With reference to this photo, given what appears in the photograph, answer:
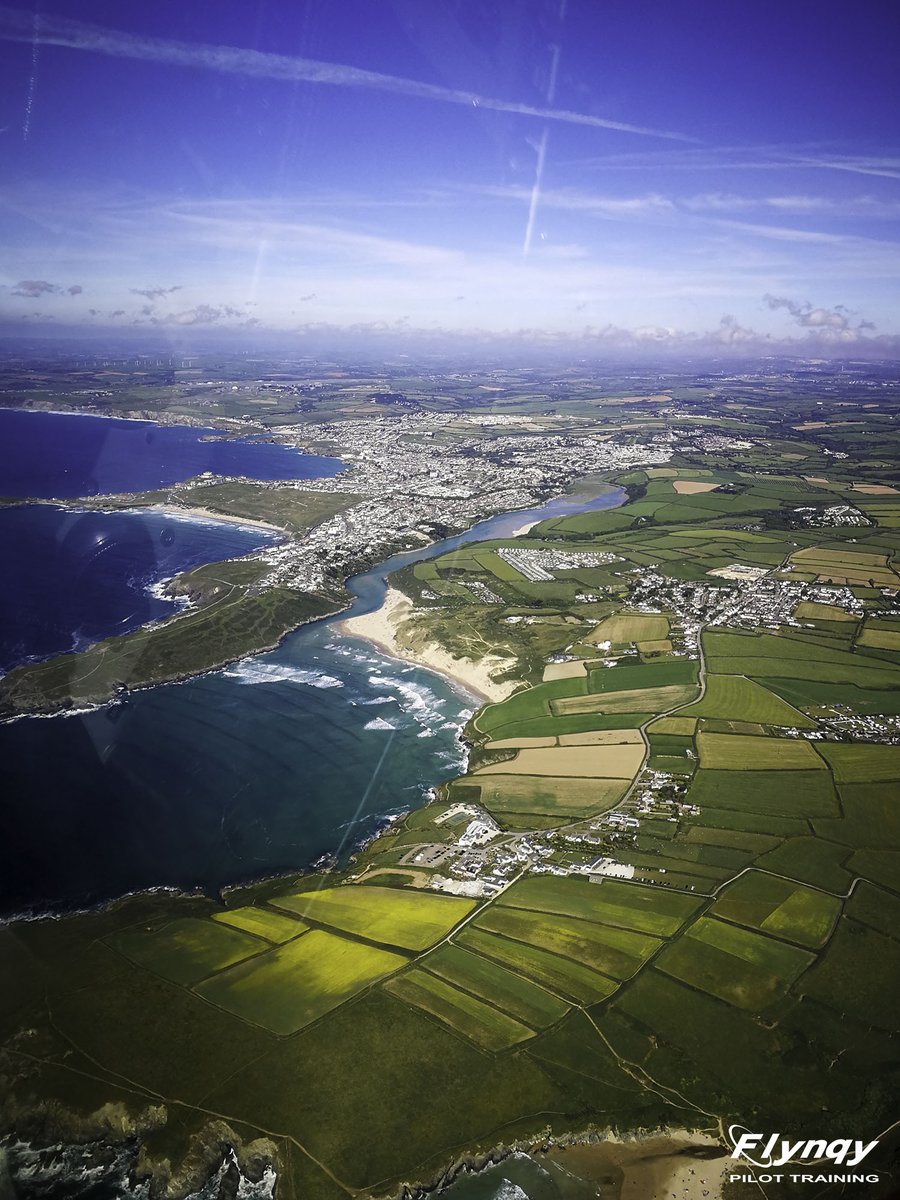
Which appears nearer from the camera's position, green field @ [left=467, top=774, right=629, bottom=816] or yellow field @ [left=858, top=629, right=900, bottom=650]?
green field @ [left=467, top=774, right=629, bottom=816]

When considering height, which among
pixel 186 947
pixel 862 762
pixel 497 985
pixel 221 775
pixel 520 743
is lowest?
pixel 186 947

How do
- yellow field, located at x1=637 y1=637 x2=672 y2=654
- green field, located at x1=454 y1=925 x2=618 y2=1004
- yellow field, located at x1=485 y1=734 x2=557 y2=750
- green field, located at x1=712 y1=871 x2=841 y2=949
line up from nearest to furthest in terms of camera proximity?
green field, located at x1=454 y1=925 x2=618 y2=1004
green field, located at x1=712 y1=871 x2=841 y2=949
yellow field, located at x1=485 y1=734 x2=557 y2=750
yellow field, located at x1=637 y1=637 x2=672 y2=654

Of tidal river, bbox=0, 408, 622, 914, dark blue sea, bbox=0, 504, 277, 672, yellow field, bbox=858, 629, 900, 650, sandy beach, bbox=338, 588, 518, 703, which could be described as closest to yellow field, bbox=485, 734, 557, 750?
tidal river, bbox=0, 408, 622, 914

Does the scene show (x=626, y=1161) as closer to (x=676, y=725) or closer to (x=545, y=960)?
(x=545, y=960)

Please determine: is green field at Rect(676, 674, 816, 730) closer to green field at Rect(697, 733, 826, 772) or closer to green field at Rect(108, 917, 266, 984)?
green field at Rect(697, 733, 826, 772)

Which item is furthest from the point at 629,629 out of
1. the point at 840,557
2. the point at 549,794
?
the point at 840,557

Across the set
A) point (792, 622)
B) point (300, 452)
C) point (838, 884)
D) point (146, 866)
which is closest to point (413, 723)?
point (146, 866)

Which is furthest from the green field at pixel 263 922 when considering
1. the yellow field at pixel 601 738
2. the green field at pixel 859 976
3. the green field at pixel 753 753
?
the green field at pixel 753 753
